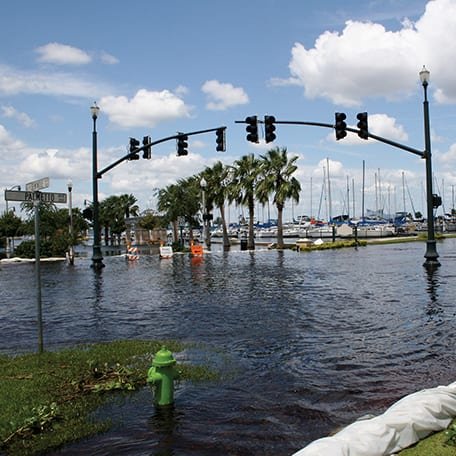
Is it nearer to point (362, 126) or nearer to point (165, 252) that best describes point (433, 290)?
point (362, 126)

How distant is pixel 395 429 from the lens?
4.96 meters

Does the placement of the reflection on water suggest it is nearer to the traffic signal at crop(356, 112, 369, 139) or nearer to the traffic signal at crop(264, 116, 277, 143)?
the traffic signal at crop(356, 112, 369, 139)

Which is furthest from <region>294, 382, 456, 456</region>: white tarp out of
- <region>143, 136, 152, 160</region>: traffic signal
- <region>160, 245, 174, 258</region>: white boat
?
<region>160, 245, 174, 258</region>: white boat

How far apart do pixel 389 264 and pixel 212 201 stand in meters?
28.2

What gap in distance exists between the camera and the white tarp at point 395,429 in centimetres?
452

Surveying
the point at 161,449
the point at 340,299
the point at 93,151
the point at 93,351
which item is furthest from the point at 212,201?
the point at 161,449

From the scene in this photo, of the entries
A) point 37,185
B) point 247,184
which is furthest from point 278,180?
point 37,185

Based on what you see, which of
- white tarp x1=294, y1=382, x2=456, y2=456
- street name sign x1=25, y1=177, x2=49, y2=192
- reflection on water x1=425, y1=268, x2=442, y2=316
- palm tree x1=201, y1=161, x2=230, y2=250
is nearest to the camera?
white tarp x1=294, y1=382, x2=456, y2=456

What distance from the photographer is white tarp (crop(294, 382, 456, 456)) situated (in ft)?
14.8

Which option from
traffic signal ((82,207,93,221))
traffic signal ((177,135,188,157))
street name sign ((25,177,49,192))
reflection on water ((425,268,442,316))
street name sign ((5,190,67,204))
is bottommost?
reflection on water ((425,268,442,316))

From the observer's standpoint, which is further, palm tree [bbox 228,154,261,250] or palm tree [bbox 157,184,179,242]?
palm tree [bbox 157,184,179,242]

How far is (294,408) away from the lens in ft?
22.8

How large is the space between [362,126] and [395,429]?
2100 cm

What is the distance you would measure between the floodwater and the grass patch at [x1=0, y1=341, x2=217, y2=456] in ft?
1.07
